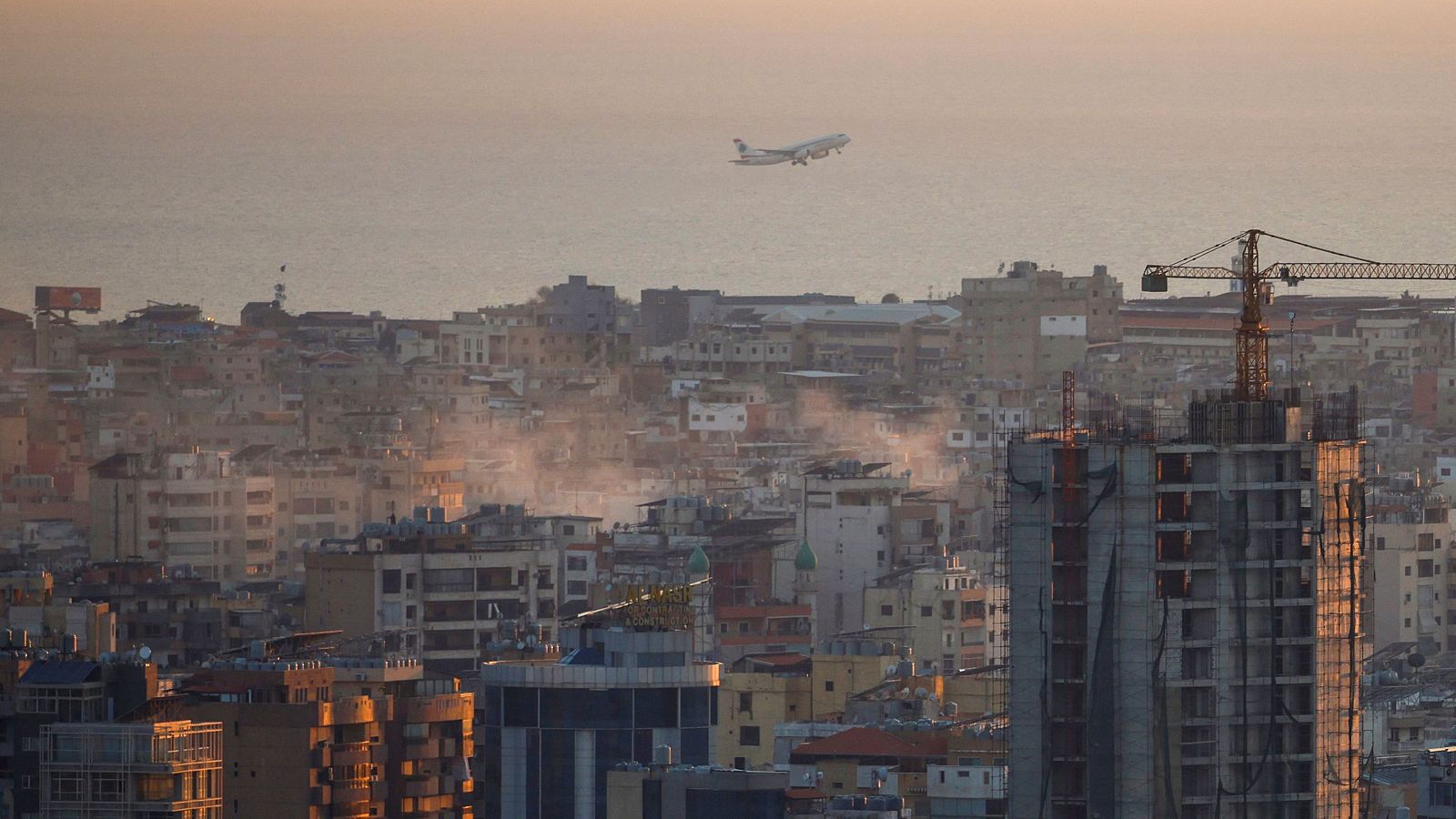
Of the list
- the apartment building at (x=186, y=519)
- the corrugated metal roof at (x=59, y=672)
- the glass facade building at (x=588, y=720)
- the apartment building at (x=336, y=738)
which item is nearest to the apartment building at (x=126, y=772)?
the corrugated metal roof at (x=59, y=672)

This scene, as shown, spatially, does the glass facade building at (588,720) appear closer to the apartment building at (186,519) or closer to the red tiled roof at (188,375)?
the apartment building at (186,519)

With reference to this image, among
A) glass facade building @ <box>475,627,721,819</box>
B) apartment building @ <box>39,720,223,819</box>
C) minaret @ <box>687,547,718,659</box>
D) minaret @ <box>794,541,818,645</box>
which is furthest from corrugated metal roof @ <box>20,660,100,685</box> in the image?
minaret @ <box>794,541,818,645</box>

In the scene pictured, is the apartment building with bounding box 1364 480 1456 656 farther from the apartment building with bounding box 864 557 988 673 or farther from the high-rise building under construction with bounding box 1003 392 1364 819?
the high-rise building under construction with bounding box 1003 392 1364 819

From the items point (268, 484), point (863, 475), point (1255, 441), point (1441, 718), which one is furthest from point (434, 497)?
point (1255, 441)

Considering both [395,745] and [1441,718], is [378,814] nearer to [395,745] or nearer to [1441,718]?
[395,745]

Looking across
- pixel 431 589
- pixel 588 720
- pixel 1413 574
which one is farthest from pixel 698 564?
pixel 588 720

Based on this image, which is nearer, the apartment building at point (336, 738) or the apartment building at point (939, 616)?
the apartment building at point (336, 738)

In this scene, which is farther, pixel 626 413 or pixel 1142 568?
pixel 626 413
